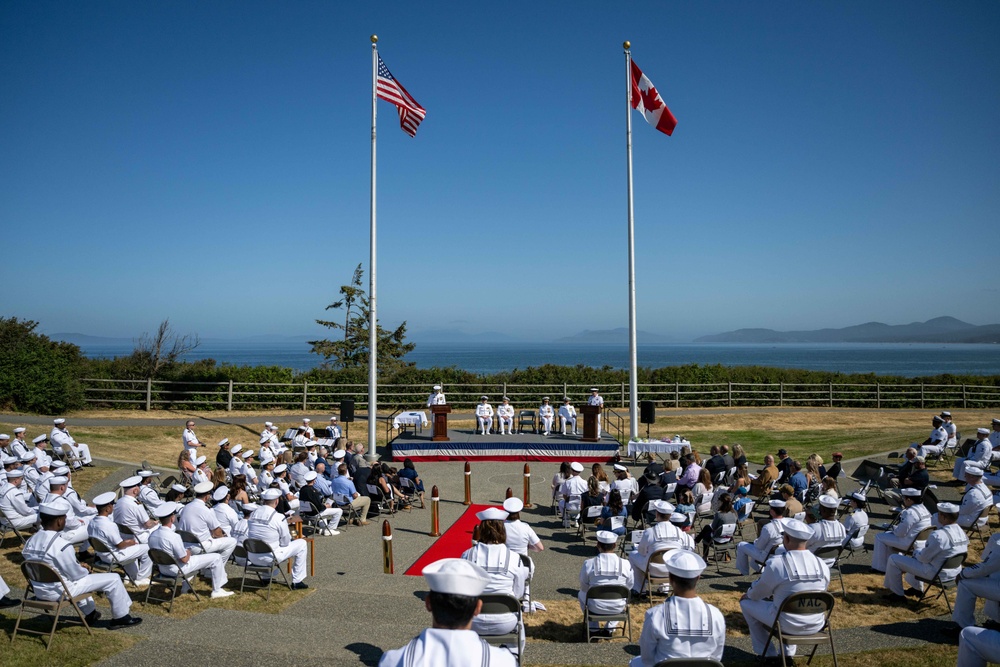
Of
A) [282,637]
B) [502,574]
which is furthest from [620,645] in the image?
[282,637]

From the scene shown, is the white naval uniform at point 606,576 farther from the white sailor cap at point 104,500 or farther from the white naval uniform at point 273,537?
the white sailor cap at point 104,500

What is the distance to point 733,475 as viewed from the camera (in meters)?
16.2

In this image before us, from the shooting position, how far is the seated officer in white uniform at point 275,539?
9484 mm

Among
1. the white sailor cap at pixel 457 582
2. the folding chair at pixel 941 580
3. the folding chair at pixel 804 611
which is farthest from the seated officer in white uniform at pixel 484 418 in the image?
the white sailor cap at pixel 457 582

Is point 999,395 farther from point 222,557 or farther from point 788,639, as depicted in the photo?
point 222,557

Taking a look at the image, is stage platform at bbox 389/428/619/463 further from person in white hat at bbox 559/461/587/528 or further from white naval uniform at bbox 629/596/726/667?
white naval uniform at bbox 629/596/726/667

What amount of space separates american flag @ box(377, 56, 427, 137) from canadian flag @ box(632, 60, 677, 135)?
6993 mm

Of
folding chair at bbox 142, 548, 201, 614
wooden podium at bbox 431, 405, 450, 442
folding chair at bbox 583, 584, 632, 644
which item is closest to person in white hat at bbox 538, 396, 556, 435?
wooden podium at bbox 431, 405, 450, 442

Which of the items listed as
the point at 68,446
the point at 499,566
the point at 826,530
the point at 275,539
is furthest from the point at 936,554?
the point at 68,446

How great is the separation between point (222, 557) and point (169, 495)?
7.28 feet

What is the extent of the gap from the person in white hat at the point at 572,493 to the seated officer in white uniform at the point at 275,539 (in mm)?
5882

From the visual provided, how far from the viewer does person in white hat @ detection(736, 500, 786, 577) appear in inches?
359

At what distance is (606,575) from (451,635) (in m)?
4.98

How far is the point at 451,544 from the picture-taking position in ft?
42.1
